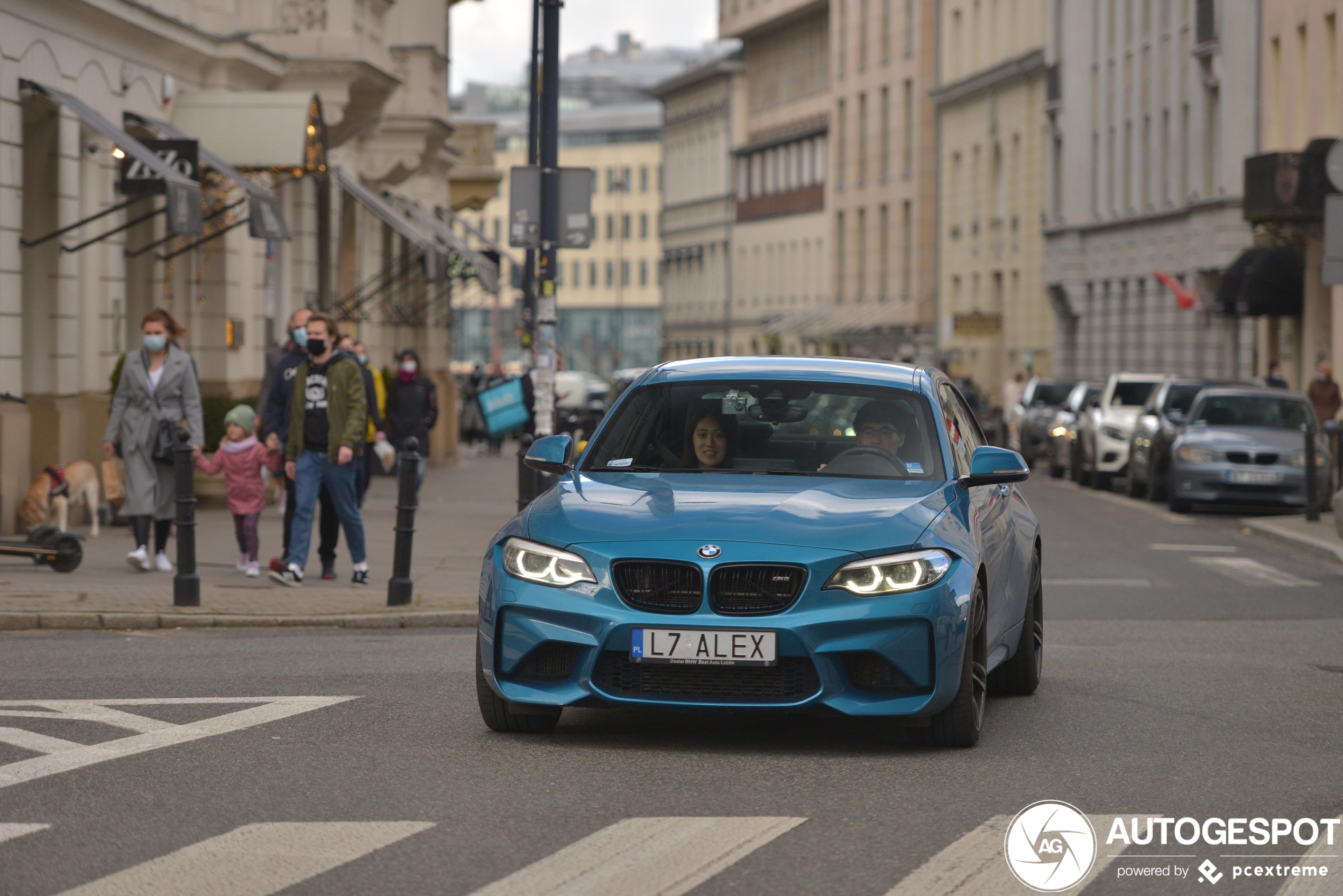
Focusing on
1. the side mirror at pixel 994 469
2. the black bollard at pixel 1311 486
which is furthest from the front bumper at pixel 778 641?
the black bollard at pixel 1311 486

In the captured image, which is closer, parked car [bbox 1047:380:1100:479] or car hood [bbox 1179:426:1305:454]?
car hood [bbox 1179:426:1305:454]

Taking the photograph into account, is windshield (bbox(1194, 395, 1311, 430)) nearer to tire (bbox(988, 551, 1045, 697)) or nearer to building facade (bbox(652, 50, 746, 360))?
tire (bbox(988, 551, 1045, 697))

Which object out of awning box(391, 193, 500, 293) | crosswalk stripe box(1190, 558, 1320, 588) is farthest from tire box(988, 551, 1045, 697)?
awning box(391, 193, 500, 293)

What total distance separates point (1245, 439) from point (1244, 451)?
7.8 inches

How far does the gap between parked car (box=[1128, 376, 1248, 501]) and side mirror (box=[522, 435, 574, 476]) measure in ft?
67.5

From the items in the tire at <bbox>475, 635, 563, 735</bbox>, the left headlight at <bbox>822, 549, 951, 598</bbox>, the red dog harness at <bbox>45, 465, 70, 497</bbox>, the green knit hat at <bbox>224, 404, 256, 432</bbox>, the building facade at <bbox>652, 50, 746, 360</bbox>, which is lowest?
the tire at <bbox>475, 635, 563, 735</bbox>

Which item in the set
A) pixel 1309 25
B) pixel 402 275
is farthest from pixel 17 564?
pixel 1309 25

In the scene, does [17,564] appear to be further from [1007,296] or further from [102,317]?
[1007,296]

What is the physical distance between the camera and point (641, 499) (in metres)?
9.05

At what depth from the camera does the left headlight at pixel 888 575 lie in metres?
8.50

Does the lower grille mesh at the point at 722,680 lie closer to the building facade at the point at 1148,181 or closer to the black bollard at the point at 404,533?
the black bollard at the point at 404,533

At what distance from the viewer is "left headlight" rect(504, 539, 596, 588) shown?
8625mm

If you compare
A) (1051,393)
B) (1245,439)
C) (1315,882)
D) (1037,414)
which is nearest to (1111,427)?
(1245,439)

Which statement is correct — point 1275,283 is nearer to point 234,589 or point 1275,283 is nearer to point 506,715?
point 234,589
